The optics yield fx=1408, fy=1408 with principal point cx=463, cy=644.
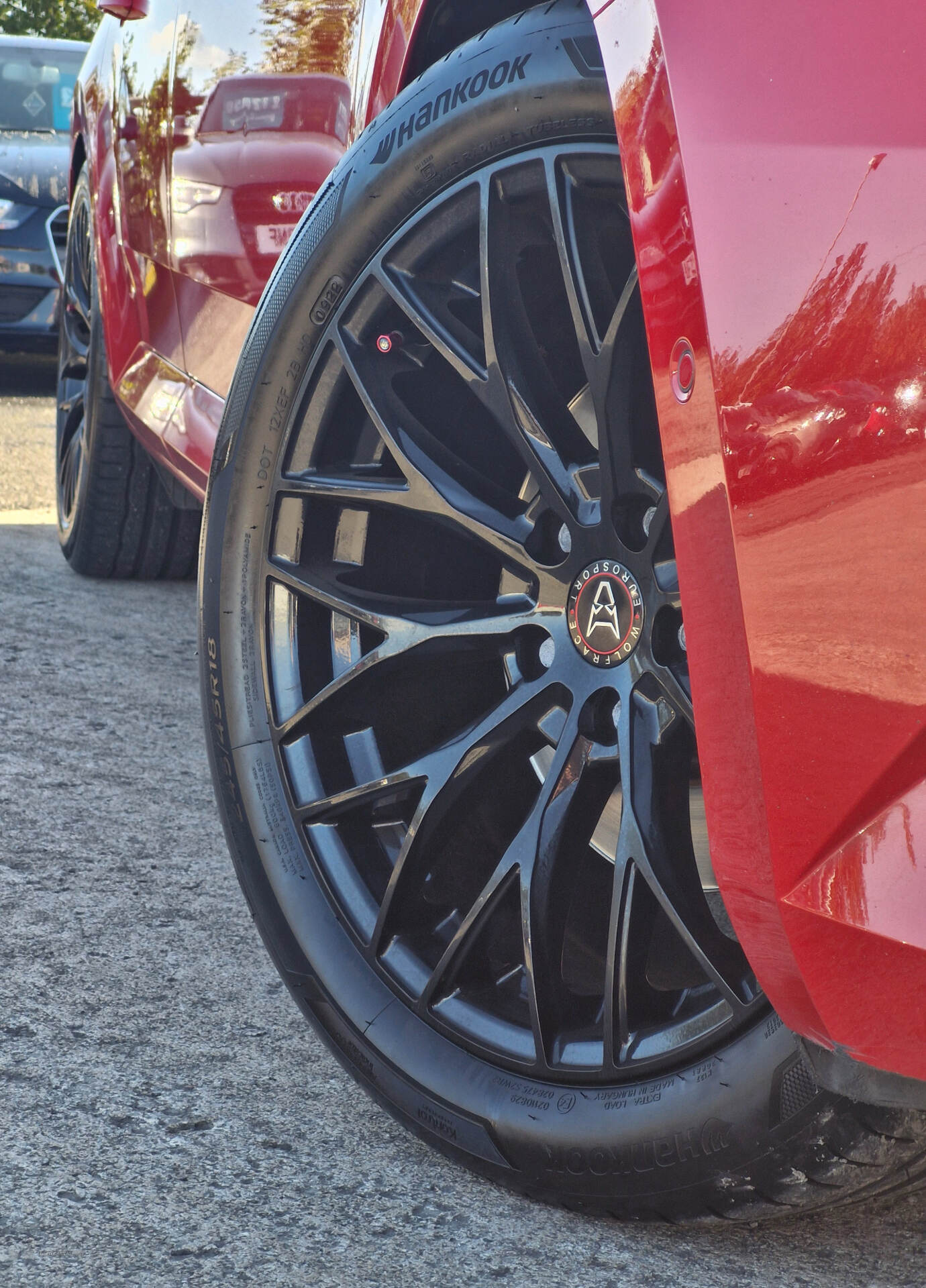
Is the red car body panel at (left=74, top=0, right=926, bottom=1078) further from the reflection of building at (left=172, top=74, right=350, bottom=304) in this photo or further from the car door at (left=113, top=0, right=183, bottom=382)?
the car door at (left=113, top=0, right=183, bottom=382)

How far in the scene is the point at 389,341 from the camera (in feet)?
5.24

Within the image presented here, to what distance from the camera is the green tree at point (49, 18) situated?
67.7ft

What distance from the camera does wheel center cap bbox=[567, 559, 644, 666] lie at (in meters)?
1.34

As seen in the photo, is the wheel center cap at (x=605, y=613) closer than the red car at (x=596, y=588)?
No

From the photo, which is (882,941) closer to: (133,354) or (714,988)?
(714,988)

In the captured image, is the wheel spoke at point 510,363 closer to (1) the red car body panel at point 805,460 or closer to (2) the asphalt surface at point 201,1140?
(1) the red car body panel at point 805,460

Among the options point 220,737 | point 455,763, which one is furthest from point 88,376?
point 455,763

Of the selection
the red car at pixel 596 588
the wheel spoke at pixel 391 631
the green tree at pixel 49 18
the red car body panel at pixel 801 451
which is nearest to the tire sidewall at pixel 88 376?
the red car at pixel 596 588

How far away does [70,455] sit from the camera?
13.3 feet

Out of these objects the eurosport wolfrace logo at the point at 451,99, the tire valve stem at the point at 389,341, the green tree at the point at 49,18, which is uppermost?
the green tree at the point at 49,18

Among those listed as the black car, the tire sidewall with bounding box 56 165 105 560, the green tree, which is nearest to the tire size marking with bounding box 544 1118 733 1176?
the tire sidewall with bounding box 56 165 105 560

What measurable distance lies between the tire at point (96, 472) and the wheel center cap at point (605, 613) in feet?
7.89

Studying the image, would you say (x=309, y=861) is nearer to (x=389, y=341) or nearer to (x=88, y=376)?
(x=389, y=341)

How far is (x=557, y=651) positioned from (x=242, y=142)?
1.25 m
